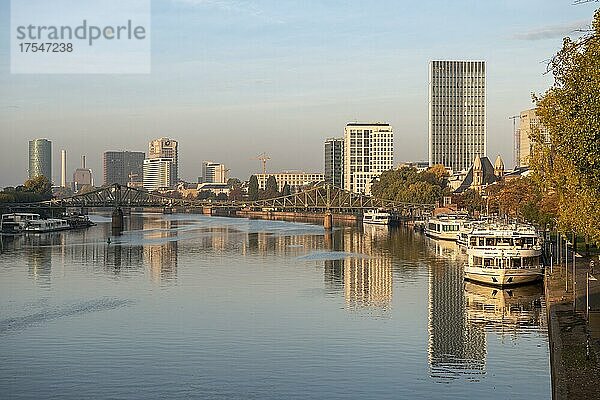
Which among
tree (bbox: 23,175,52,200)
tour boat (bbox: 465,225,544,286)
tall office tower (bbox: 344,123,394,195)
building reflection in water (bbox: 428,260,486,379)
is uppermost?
tall office tower (bbox: 344,123,394,195)

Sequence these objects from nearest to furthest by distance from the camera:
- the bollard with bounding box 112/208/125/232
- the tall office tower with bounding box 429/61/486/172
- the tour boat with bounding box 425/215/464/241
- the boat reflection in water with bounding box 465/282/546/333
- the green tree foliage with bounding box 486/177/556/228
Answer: the boat reflection in water with bounding box 465/282/546/333
the green tree foliage with bounding box 486/177/556/228
the tour boat with bounding box 425/215/464/241
the bollard with bounding box 112/208/125/232
the tall office tower with bounding box 429/61/486/172

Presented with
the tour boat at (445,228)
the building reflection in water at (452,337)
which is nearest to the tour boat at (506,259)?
the building reflection in water at (452,337)

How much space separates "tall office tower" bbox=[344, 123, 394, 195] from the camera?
192 m

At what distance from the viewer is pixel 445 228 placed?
240ft

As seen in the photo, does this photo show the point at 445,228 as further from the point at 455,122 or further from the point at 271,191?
the point at 271,191

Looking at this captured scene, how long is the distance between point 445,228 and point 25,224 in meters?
40.0

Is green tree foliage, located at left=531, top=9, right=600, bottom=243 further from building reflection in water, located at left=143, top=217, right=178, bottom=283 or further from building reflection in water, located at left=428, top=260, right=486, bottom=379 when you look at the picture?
building reflection in water, located at left=143, top=217, right=178, bottom=283

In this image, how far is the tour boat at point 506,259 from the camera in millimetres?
37062

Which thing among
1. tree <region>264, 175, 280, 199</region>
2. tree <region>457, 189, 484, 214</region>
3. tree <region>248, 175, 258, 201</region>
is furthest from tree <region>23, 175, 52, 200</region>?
tree <region>248, 175, 258, 201</region>

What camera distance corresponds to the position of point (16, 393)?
832 inches

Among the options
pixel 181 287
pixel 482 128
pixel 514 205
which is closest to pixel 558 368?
pixel 181 287

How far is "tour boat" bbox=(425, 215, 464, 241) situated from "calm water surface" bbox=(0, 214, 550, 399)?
18881 mm

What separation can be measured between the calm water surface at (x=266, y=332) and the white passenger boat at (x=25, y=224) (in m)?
35.4

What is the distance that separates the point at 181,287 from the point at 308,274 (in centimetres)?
804
